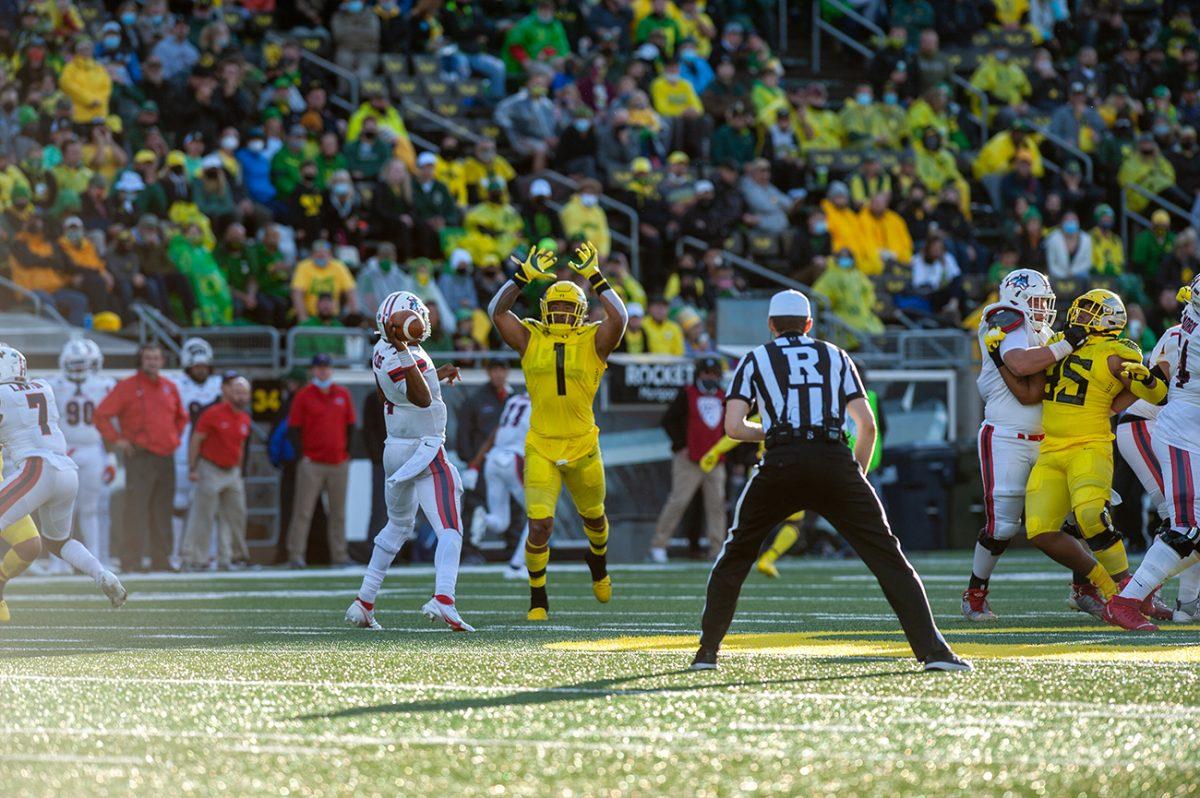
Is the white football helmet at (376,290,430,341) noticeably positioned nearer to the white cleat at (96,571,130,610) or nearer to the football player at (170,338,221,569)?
the white cleat at (96,571,130,610)

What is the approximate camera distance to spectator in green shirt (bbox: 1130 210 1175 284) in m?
24.2

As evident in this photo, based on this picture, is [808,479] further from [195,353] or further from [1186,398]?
[195,353]

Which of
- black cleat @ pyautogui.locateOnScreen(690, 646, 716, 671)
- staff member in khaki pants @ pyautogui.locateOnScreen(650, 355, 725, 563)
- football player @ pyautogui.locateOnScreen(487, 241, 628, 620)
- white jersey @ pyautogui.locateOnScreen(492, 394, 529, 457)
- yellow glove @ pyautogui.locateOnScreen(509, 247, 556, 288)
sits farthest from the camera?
staff member in khaki pants @ pyautogui.locateOnScreen(650, 355, 725, 563)

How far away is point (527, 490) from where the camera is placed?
11.3 metres

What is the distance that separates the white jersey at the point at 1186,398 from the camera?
9.87m

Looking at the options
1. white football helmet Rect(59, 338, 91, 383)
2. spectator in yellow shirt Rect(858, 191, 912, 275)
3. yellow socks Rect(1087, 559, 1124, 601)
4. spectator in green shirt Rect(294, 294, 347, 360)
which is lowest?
yellow socks Rect(1087, 559, 1124, 601)

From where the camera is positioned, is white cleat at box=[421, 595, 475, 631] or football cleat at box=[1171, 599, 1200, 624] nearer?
white cleat at box=[421, 595, 475, 631]

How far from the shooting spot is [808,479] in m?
7.61

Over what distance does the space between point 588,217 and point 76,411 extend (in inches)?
242

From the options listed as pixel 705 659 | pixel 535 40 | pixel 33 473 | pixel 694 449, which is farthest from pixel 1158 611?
pixel 535 40

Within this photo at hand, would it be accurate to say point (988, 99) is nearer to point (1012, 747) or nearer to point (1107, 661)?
point (1107, 661)

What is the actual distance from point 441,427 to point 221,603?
2822 mm

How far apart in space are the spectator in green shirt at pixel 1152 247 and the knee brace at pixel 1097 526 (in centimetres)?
1405

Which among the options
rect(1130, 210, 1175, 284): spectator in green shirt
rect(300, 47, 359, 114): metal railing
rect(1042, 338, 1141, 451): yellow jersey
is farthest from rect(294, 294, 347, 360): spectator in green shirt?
rect(1130, 210, 1175, 284): spectator in green shirt
